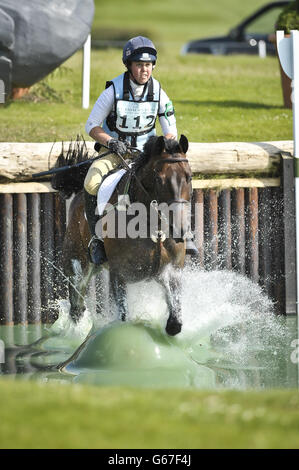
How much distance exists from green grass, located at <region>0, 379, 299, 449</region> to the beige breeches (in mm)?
3024

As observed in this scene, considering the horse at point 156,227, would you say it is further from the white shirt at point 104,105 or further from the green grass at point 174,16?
the green grass at point 174,16

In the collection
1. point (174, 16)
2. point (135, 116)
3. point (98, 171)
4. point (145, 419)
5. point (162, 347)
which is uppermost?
point (174, 16)

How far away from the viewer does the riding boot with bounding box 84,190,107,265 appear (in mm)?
8203

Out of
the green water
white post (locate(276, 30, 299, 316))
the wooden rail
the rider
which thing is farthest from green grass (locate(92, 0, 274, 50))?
the green water

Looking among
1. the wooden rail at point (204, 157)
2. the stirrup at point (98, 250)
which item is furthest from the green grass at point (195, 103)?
the stirrup at point (98, 250)

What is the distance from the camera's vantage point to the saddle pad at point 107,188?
26.0 feet

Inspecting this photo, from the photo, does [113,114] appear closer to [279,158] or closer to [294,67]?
A: [294,67]

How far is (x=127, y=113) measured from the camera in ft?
26.9

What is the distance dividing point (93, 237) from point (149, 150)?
1.22 m

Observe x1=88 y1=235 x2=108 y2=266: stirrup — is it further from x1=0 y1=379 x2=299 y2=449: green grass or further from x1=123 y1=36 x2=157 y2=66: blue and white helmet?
x1=0 y1=379 x2=299 y2=449: green grass

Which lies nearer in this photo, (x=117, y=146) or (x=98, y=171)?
(x=117, y=146)

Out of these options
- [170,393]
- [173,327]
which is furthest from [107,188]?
[170,393]

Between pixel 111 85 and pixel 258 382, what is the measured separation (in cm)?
300

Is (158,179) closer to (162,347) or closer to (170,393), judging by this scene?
(162,347)
